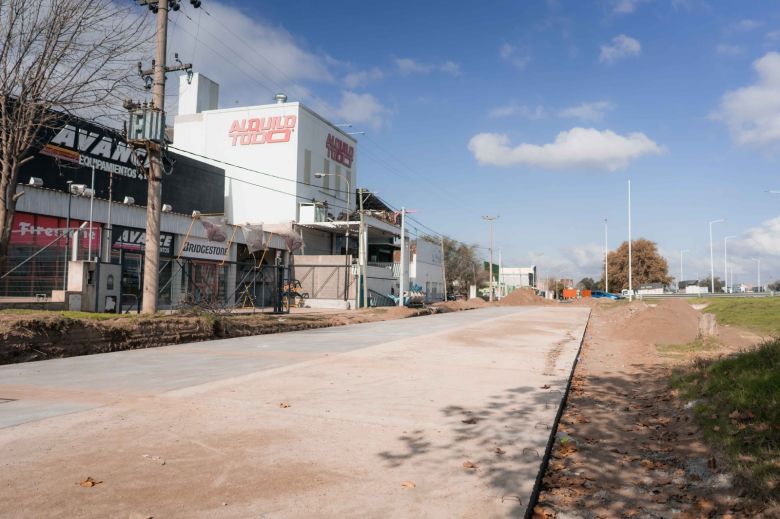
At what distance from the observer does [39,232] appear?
2167cm

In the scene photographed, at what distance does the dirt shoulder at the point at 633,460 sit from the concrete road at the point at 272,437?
1.05ft

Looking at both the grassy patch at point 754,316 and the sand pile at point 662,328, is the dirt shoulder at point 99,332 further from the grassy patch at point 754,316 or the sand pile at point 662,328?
the grassy patch at point 754,316

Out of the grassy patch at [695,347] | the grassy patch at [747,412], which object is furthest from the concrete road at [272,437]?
the grassy patch at [695,347]

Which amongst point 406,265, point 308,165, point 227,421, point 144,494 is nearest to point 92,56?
point 227,421

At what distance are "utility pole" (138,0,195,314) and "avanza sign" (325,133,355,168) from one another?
3480 cm

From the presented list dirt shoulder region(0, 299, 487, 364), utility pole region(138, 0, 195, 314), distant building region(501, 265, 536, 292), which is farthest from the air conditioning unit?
distant building region(501, 265, 536, 292)

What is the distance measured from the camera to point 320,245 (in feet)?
163

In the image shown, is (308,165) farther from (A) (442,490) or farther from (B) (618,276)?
(B) (618,276)

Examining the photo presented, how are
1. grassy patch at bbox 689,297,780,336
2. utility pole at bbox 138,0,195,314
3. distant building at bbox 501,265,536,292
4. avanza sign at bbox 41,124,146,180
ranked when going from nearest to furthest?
utility pole at bbox 138,0,195,314, grassy patch at bbox 689,297,780,336, avanza sign at bbox 41,124,146,180, distant building at bbox 501,265,536,292

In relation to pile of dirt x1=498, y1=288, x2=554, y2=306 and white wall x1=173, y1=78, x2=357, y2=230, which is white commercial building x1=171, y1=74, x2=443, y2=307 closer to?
white wall x1=173, y1=78, x2=357, y2=230

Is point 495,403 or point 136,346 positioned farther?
point 136,346

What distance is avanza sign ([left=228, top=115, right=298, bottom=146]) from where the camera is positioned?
4581cm

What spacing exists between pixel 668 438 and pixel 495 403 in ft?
6.41

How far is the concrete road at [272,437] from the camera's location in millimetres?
3723
